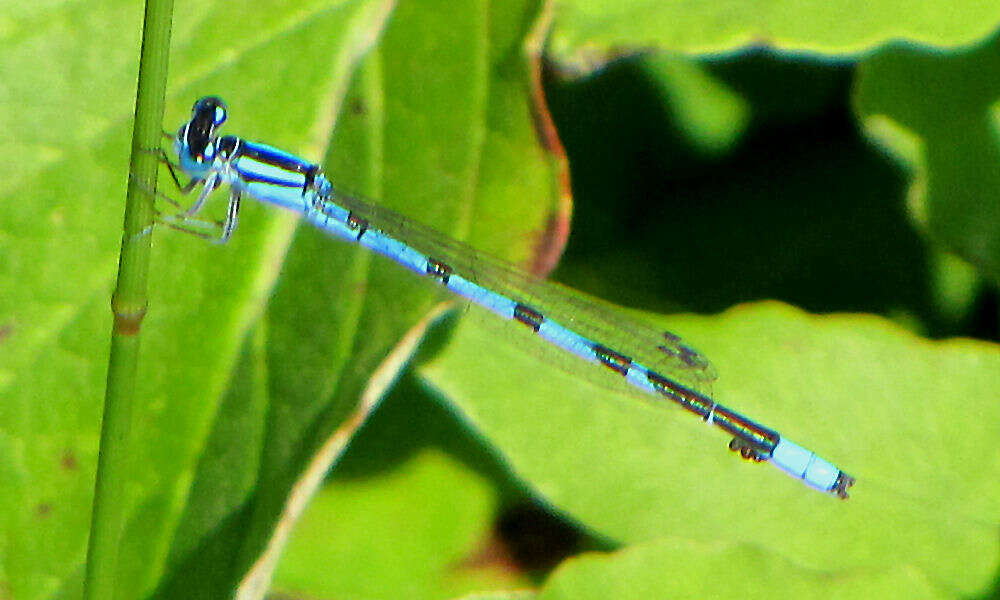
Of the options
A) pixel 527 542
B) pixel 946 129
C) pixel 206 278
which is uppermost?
pixel 946 129

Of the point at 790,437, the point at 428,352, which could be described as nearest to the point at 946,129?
the point at 790,437

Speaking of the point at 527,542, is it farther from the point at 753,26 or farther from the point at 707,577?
the point at 753,26

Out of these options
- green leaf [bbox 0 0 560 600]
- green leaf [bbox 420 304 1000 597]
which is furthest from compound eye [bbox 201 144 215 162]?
green leaf [bbox 420 304 1000 597]

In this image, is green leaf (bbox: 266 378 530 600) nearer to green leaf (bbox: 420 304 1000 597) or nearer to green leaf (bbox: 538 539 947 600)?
green leaf (bbox: 420 304 1000 597)

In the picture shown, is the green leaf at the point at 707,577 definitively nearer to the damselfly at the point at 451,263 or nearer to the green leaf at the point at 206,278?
the damselfly at the point at 451,263

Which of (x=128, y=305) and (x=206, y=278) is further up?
(x=128, y=305)

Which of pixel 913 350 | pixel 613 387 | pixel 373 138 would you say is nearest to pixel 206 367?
pixel 373 138
